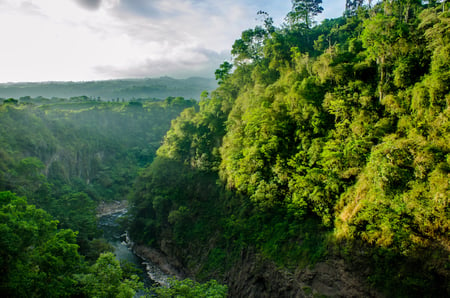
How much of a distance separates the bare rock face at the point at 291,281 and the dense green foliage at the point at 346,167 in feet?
2.36

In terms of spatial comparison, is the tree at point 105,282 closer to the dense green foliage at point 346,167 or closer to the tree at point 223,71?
the dense green foliage at point 346,167

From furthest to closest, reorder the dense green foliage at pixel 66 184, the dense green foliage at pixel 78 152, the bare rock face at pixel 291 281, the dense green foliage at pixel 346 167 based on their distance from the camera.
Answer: the dense green foliage at pixel 78 152 < the bare rock face at pixel 291 281 < the dense green foliage at pixel 346 167 < the dense green foliage at pixel 66 184

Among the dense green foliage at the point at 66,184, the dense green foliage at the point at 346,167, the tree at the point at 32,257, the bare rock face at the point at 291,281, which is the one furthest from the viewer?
the bare rock face at the point at 291,281

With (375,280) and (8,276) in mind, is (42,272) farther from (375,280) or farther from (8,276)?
(375,280)

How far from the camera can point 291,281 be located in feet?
61.6

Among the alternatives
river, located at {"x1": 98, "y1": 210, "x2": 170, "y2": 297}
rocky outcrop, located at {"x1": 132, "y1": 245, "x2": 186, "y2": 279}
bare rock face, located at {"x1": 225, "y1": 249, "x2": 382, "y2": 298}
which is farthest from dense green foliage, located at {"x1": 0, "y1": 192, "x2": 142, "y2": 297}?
rocky outcrop, located at {"x1": 132, "y1": 245, "x2": 186, "y2": 279}

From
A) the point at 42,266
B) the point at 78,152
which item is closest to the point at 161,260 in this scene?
the point at 42,266

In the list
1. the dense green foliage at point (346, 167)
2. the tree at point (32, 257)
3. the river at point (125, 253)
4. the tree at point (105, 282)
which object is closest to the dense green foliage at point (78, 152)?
the river at point (125, 253)

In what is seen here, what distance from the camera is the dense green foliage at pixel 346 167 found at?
14.7m

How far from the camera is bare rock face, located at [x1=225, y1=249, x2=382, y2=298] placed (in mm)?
16125

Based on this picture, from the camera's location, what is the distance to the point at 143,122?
10412cm

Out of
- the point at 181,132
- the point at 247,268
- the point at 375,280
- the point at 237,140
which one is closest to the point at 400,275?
the point at 375,280

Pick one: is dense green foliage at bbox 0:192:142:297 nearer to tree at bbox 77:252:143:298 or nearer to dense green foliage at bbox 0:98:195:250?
tree at bbox 77:252:143:298

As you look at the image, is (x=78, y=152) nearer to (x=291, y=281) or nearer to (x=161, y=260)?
(x=161, y=260)
